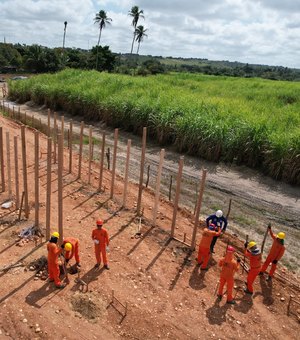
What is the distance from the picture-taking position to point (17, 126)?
16938mm

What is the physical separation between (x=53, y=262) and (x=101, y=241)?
87 cm

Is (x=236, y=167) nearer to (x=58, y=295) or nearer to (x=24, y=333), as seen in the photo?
(x=58, y=295)

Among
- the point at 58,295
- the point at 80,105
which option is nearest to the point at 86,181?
the point at 58,295

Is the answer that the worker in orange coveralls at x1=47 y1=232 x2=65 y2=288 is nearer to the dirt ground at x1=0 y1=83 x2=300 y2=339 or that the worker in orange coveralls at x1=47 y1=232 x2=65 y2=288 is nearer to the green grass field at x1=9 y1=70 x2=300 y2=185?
the dirt ground at x1=0 y1=83 x2=300 y2=339

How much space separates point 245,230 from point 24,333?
18.5 feet

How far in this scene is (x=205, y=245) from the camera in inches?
250

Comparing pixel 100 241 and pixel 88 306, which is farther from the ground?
pixel 100 241

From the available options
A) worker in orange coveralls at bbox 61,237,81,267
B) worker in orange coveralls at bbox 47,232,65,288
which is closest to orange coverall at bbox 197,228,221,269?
worker in orange coveralls at bbox 61,237,81,267

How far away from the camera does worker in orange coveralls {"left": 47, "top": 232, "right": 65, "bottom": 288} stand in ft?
18.1

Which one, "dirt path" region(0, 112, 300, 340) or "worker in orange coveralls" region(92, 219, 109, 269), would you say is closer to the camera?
"dirt path" region(0, 112, 300, 340)

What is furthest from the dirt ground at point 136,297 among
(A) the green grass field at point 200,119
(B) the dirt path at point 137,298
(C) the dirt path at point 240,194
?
(A) the green grass field at point 200,119

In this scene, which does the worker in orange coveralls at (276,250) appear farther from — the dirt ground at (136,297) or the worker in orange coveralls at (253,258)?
the worker in orange coveralls at (253,258)

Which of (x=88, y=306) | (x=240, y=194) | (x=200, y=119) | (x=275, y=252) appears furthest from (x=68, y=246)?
(x=200, y=119)

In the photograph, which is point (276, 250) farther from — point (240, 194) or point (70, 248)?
point (240, 194)
